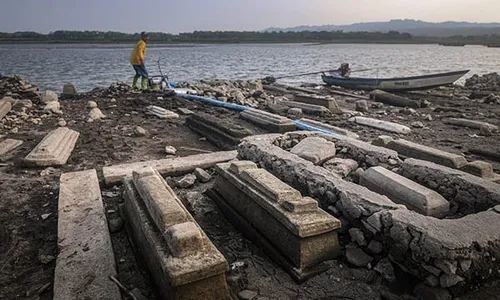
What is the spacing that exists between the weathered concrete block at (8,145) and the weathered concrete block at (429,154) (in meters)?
6.35

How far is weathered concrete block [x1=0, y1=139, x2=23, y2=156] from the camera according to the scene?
5.70 metres

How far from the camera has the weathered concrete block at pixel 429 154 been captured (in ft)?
14.1

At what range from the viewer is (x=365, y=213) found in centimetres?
298

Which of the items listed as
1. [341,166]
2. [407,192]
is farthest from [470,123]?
[407,192]

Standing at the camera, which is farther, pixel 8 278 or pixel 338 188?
pixel 338 188

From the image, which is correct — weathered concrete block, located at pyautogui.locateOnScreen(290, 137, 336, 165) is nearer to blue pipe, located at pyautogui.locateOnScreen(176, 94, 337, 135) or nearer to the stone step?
the stone step

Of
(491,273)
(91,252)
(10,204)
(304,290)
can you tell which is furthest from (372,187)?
(10,204)

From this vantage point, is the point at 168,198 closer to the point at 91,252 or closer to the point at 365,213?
the point at 91,252

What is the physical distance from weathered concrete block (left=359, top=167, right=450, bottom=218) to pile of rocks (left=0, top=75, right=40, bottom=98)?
1131 cm

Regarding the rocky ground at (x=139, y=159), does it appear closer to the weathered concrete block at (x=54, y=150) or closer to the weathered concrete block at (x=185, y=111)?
the weathered concrete block at (x=54, y=150)

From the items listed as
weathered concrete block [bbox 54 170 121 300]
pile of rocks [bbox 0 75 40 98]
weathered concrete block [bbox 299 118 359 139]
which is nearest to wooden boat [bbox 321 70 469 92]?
weathered concrete block [bbox 299 118 359 139]

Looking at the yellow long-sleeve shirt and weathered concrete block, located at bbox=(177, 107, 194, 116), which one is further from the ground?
the yellow long-sleeve shirt

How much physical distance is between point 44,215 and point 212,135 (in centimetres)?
363

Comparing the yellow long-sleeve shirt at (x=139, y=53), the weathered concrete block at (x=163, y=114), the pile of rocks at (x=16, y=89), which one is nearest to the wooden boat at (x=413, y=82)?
the yellow long-sleeve shirt at (x=139, y=53)
